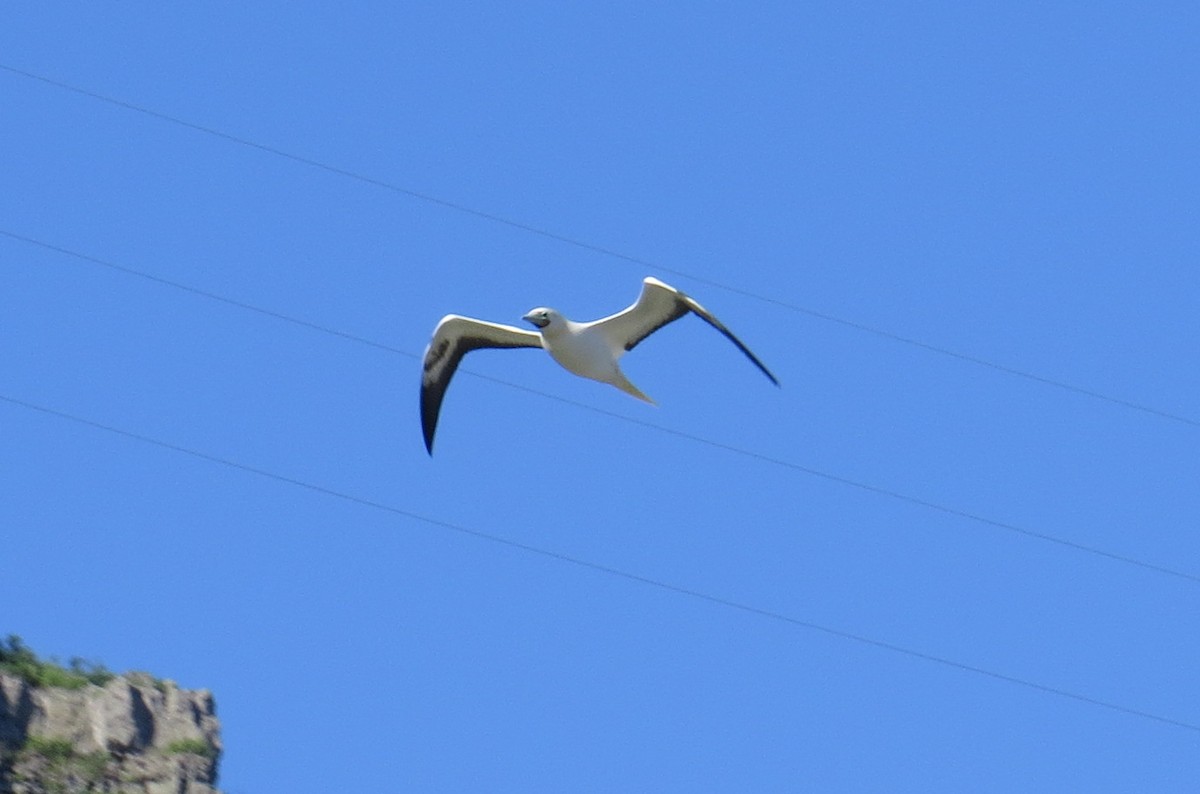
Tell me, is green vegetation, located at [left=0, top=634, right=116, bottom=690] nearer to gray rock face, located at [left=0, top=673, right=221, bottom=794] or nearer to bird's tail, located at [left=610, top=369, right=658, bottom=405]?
gray rock face, located at [left=0, top=673, right=221, bottom=794]

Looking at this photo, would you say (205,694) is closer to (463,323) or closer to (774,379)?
(463,323)

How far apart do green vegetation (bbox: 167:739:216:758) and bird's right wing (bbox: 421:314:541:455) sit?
789 inches

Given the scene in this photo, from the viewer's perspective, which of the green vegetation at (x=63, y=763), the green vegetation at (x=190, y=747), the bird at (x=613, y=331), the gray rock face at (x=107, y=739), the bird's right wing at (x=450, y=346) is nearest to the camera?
the bird at (x=613, y=331)

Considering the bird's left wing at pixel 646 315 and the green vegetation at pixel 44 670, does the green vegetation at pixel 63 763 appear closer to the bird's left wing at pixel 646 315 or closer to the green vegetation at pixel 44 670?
the green vegetation at pixel 44 670

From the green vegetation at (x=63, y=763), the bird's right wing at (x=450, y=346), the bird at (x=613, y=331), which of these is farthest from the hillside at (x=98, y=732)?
the bird at (x=613, y=331)

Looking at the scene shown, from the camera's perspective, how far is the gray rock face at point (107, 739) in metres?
47.2

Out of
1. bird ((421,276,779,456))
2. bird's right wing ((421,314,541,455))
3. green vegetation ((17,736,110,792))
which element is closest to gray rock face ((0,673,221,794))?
green vegetation ((17,736,110,792))

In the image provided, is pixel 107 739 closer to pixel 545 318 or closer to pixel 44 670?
pixel 44 670

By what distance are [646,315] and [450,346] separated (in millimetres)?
3459

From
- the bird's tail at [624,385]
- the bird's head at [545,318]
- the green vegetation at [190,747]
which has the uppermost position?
the green vegetation at [190,747]

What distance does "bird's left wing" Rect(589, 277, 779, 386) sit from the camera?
27891mm

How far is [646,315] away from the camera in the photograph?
28188 millimetres

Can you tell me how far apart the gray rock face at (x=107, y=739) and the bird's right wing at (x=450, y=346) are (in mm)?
18094

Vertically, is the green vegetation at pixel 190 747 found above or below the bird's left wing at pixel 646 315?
above
